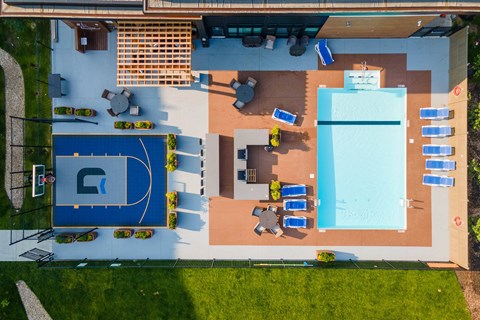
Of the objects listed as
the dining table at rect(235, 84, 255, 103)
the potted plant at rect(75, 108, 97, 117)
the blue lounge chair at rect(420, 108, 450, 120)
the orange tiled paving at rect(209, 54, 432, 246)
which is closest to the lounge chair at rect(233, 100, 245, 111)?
the dining table at rect(235, 84, 255, 103)

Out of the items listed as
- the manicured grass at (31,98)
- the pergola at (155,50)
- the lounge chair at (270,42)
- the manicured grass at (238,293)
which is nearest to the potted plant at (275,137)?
the lounge chair at (270,42)

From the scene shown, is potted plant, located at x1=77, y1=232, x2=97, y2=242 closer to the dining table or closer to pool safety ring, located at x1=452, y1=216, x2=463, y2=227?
the dining table

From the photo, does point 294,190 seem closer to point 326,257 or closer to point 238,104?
point 326,257

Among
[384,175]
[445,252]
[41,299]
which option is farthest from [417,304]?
[41,299]

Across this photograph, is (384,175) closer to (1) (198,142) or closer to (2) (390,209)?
(2) (390,209)

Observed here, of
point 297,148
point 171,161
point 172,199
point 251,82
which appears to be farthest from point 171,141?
point 297,148

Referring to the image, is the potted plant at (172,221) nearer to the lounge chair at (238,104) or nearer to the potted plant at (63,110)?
the lounge chair at (238,104)
